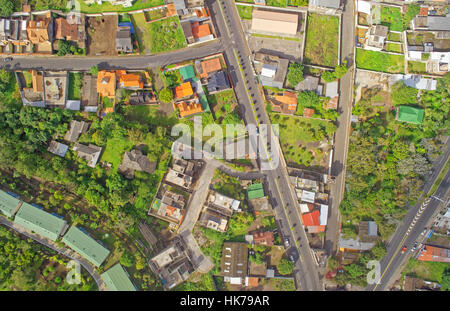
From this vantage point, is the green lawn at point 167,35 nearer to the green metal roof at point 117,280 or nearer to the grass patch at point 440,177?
the green metal roof at point 117,280

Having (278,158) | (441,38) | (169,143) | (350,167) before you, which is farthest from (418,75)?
(169,143)

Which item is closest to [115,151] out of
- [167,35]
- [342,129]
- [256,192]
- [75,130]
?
[75,130]

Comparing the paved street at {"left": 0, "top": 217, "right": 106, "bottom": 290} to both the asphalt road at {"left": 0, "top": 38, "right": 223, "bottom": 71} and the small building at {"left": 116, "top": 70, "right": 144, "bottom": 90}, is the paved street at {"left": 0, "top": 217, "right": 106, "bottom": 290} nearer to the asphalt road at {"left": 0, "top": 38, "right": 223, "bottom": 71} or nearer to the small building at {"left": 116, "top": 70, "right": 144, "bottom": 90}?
the asphalt road at {"left": 0, "top": 38, "right": 223, "bottom": 71}

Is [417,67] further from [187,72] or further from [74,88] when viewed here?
[74,88]

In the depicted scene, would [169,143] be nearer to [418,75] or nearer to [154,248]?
[154,248]

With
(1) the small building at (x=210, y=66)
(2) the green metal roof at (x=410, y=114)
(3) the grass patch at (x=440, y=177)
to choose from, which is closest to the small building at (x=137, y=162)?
(1) the small building at (x=210, y=66)

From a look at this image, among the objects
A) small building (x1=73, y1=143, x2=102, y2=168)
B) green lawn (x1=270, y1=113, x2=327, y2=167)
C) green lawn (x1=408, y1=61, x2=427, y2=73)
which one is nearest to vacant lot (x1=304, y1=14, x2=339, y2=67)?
green lawn (x1=270, y1=113, x2=327, y2=167)
